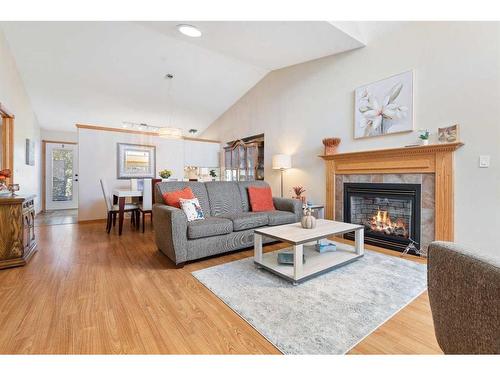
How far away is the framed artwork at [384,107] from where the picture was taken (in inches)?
118

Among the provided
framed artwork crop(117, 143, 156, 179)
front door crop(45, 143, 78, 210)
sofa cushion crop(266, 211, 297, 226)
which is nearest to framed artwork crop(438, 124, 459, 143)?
sofa cushion crop(266, 211, 297, 226)

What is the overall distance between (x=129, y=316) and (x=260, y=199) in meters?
2.26

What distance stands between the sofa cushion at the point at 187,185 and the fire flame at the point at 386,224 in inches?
92.3

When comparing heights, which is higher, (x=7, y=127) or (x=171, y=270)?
(x=7, y=127)

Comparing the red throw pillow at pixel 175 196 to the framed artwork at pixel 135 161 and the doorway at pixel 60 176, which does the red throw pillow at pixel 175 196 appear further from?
the doorway at pixel 60 176

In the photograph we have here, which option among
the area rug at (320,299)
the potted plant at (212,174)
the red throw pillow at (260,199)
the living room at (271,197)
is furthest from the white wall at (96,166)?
the area rug at (320,299)

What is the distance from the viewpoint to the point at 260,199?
3.55m

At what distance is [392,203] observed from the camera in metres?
3.28

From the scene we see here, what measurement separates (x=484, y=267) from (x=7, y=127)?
514cm

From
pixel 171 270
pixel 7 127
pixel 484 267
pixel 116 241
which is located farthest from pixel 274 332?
pixel 7 127

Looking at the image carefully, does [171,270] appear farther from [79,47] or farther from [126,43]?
[79,47]

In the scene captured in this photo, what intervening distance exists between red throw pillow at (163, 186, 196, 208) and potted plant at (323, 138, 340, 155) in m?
2.18
